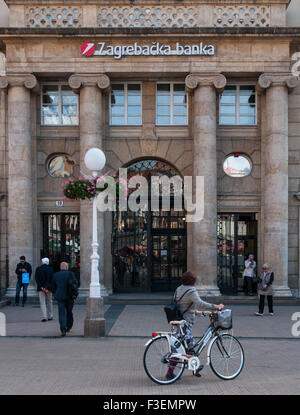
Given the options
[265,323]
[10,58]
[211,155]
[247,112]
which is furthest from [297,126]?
[10,58]

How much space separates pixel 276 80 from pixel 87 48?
23.9 feet

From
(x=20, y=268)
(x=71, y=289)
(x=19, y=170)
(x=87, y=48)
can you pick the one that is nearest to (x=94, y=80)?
(x=87, y=48)

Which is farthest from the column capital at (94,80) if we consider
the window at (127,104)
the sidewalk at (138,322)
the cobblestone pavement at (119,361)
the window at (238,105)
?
the cobblestone pavement at (119,361)

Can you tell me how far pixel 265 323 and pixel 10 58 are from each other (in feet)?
43.9

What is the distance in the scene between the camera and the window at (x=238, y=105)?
20984mm

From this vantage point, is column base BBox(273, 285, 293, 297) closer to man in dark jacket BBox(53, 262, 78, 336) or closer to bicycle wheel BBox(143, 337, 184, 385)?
man in dark jacket BBox(53, 262, 78, 336)

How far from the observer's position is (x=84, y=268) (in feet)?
63.6

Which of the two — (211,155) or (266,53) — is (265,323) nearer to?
(211,155)

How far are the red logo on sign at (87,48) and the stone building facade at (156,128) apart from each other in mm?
53

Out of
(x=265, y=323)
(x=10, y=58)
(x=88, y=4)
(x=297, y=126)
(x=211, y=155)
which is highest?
(x=88, y=4)

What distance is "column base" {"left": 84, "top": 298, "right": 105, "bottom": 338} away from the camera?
40.1ft

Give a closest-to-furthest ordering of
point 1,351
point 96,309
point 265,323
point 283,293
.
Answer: point 1,351 < point 96,309 < point 265,323 < point 283,293

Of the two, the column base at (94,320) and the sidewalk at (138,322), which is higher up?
the column base at (94,320)

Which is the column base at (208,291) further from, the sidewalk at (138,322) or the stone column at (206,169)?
the sidewalk at (138,322)
